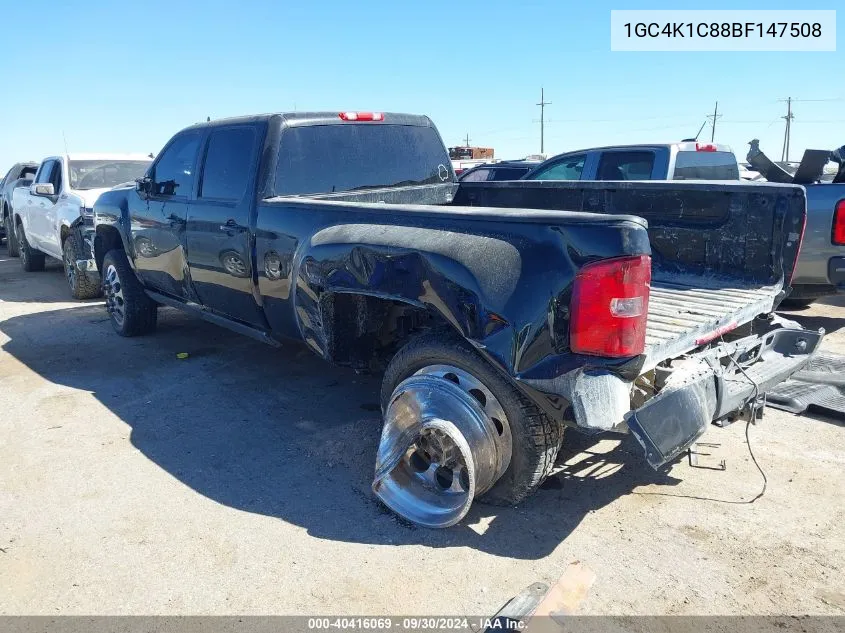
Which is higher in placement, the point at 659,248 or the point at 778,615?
the point at 659,248

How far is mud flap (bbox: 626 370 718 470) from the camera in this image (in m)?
2.61

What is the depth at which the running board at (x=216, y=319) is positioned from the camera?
4.52m

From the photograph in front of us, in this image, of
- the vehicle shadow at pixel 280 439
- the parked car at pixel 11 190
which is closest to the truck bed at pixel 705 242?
the vehicle shadow at pixel 280 439

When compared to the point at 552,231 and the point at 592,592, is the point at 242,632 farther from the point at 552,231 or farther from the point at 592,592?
the point at 552,231

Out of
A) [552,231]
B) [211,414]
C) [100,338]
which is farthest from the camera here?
[100,338]

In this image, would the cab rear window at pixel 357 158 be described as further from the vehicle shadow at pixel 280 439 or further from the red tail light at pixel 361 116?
the vehicle shadow at pixel 280 439

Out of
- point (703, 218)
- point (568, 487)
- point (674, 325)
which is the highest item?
point (703, 218)

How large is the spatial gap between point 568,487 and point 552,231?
4.84ft

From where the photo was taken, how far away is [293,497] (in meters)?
3.41

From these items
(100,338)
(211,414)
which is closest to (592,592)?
(211,414)

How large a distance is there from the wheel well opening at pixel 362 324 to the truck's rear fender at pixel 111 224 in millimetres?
3208

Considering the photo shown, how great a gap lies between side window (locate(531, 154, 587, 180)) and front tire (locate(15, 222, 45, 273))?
8.41 m

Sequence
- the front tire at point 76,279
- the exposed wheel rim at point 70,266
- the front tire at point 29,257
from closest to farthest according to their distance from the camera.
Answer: the front tire at point 76,279, the exposed wheel rim at point 70,266, the front tire at point 29,257

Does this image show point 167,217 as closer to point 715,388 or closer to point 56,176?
point 715,388
